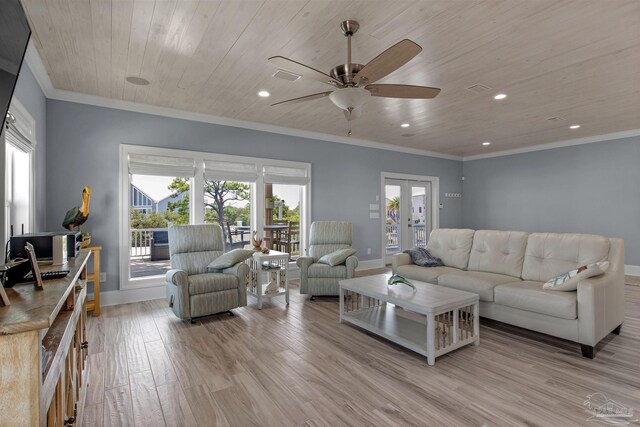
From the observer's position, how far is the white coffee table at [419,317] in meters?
2.58

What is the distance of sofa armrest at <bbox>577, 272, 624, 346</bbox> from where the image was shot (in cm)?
258

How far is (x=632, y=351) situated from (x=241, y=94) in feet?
15.0

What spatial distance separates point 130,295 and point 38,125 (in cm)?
221

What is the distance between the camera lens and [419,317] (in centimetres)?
339

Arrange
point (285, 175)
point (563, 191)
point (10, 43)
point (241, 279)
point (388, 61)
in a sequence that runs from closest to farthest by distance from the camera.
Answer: point (10, 43), point (388, 61), point (241, 279), point (285, 175), point (563, 191)

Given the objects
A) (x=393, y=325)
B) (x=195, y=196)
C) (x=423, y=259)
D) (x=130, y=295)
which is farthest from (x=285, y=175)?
(x=393, y=325)

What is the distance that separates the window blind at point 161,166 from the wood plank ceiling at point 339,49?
2.46 ft

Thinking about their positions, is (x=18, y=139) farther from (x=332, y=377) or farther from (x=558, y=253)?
(x=558, y=253)

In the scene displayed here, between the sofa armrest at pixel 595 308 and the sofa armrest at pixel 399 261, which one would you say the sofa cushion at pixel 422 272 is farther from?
the sofa armrest at pixel 595 308

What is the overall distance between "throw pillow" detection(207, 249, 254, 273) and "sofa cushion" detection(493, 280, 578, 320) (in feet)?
8.90

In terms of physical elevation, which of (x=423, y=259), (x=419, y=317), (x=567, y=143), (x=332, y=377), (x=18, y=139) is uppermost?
(x=567, y=143)

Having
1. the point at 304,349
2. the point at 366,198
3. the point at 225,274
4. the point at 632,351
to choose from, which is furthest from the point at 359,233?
the point at 632,351

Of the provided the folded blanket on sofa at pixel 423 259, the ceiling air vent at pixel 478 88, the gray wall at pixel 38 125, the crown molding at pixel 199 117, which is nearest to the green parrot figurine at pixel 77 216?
the gray wall at pixel 38 125

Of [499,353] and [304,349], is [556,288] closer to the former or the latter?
[499,353]
